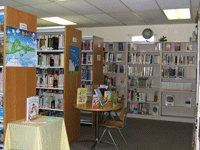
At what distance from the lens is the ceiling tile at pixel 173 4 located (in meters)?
5.20

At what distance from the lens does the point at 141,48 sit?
807cm

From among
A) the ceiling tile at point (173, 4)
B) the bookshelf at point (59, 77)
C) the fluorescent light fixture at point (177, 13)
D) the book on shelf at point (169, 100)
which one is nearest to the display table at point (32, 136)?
the bookshelf at point (59, 77)

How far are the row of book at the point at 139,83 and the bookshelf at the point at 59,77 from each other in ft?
9.87

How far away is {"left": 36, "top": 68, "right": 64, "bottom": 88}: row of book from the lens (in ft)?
16.6

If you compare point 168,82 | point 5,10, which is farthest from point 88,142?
point 168,82

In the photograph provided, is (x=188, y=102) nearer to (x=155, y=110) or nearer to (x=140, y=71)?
(x=155, y=110)

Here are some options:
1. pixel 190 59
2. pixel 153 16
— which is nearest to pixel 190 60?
pixel 190 59

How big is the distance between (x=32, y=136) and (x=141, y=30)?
617 cm

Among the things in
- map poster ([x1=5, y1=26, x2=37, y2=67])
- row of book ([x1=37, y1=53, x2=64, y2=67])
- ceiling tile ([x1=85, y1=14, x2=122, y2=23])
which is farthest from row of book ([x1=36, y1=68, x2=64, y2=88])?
ceiling tile ([x1=85, y1=14, x2=122, y2=23])

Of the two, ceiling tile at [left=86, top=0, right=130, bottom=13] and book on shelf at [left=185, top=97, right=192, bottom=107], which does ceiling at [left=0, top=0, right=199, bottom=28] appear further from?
book on shelf at [left=185, top=97, right=192, bottom=107]

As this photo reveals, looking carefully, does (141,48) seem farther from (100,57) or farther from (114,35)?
(100,57)

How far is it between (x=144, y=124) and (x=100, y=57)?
231 cm

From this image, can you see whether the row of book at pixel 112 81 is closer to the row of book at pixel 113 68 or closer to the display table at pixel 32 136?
Result: the row of book at pixel 113 68

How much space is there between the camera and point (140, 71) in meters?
7.75
